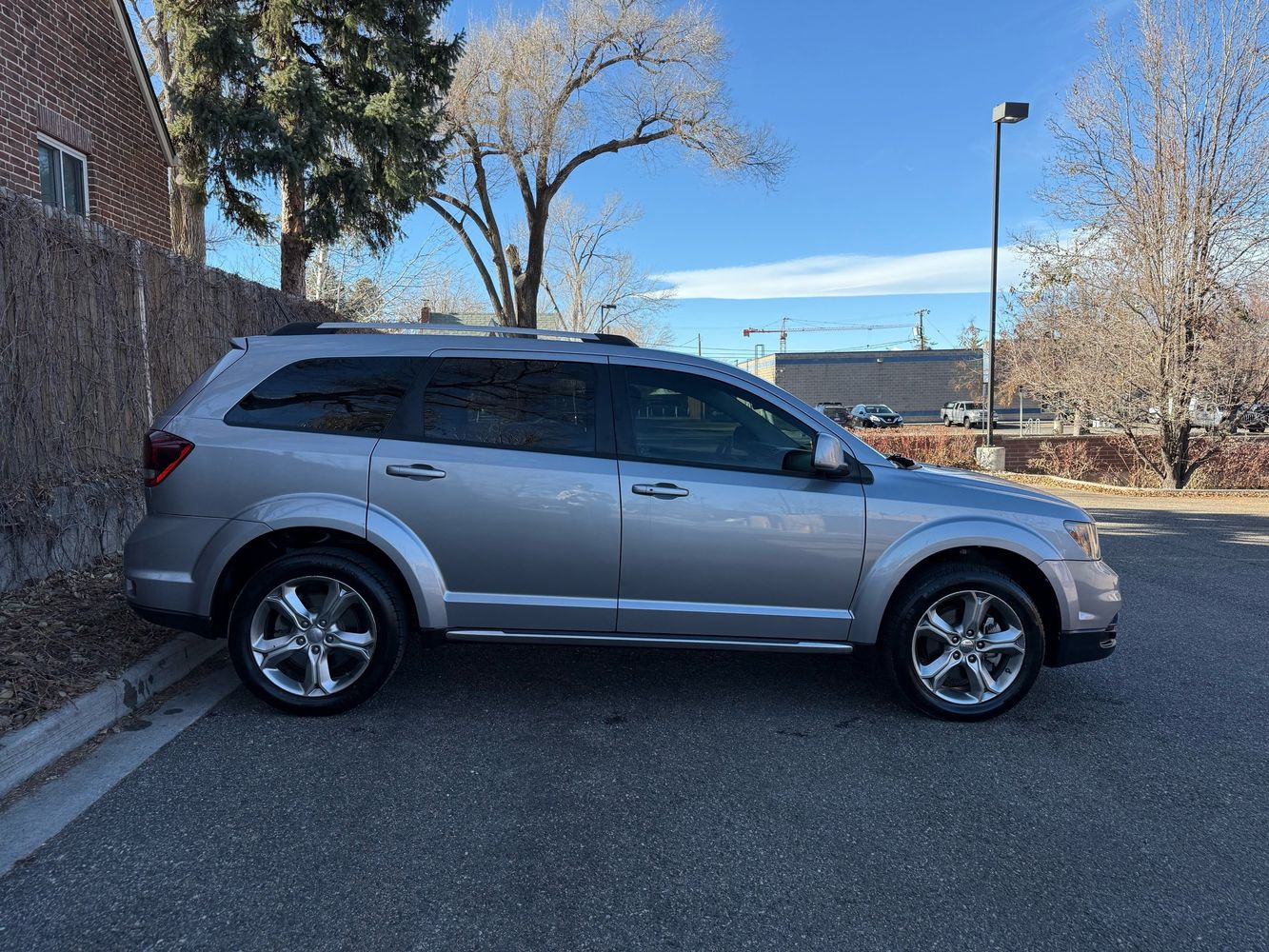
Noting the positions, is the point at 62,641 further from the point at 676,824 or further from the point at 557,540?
the point at 676,824

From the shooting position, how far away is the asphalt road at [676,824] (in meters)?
2.48

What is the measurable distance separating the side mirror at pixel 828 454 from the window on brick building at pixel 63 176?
9.37 meters

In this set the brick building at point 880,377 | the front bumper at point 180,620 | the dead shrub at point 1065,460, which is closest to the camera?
the front bumper at point 180,620

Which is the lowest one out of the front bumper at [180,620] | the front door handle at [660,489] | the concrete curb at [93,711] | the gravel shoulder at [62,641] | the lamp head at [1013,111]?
the concrete curb at [93,711]

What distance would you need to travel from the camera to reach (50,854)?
278 cm

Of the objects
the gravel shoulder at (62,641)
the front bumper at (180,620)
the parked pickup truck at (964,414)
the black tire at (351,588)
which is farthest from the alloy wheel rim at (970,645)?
the parked pickup truck at (964,414)

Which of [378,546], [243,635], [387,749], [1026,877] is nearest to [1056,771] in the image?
[1026,877]

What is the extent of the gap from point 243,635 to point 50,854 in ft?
4.03

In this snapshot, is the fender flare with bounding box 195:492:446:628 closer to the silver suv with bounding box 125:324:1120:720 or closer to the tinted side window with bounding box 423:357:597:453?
the silver suv with bounding box 125:324:1120:720

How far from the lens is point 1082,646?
159 inches

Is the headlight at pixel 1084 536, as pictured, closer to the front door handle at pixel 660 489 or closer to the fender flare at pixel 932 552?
the fender flare at pixel 932 552

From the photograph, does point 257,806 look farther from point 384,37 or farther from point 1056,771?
point 384,37

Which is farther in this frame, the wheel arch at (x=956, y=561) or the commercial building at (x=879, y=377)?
the commercial building at (x=879, y=377)

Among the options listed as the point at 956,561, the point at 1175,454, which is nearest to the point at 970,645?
the point at 956,561
